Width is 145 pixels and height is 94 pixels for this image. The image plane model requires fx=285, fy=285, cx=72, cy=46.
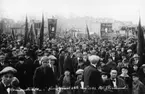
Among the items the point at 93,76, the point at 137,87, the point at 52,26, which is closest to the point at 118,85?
the point at 137,87

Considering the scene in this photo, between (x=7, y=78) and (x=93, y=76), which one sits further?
(x=93, y=76)

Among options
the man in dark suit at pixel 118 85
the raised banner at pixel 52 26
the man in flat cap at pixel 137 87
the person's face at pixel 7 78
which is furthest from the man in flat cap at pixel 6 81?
the raised banner at pixel 52 26

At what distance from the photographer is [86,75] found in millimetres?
6176

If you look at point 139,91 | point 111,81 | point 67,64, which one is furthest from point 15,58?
point 139,91

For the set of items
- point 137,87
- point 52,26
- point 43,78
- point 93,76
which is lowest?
point 137,87

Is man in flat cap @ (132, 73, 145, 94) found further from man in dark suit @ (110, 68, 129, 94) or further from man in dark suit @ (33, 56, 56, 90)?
man in dark suit @ (33, 56, 56, 90)

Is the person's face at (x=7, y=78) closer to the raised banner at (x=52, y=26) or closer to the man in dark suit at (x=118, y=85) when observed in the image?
the man in dark suit at (x=118, y=85)

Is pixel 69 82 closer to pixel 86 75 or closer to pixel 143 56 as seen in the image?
pixel 86 75

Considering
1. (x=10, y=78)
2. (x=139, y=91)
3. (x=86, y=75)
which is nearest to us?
(x=10, y=78)

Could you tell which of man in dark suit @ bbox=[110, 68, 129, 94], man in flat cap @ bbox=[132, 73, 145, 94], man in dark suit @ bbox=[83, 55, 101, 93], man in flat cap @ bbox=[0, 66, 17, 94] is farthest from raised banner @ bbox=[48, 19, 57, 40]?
man in flat cap @ bbox=[0, 66, 17, 94]

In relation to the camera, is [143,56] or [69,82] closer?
[69,82]

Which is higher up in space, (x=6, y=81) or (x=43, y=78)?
(x=6, y=81)

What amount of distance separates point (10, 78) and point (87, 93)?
1.79m

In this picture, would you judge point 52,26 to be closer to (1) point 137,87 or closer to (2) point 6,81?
(1) point 137,87
